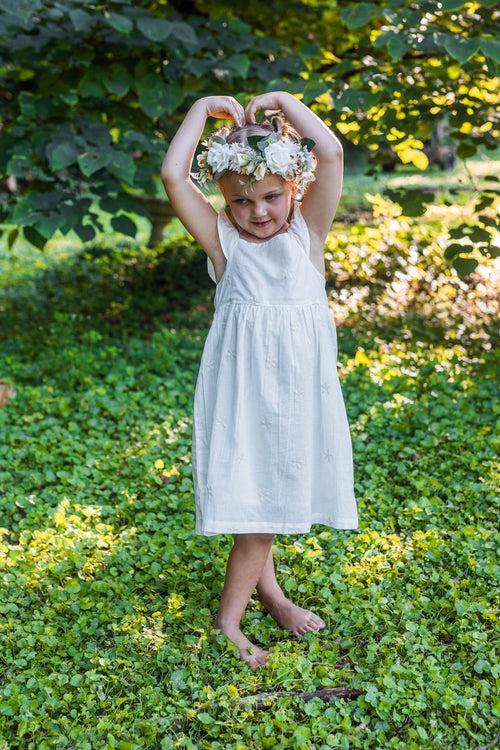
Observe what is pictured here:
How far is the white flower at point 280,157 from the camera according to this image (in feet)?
7.05

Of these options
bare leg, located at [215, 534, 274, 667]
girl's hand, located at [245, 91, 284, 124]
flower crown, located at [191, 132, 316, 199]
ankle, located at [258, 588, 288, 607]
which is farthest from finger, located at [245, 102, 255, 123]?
ankle, located at [258, 588, 288, 607]

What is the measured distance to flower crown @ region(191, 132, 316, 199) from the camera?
7.07 feet

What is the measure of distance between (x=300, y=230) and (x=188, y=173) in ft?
1.17

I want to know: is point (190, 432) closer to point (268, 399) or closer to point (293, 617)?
point (293, 617)

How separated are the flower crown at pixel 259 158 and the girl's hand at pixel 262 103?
0.39ft

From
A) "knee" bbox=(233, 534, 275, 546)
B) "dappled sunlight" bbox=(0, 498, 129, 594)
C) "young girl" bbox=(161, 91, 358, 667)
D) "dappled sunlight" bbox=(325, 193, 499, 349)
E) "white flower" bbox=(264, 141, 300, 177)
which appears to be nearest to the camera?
"white flower" bbox=(264, 141, 300, 177)

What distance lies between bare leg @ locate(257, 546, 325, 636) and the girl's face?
0.98m

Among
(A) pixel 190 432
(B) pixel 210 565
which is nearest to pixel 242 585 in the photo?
(B) pixel 210 565

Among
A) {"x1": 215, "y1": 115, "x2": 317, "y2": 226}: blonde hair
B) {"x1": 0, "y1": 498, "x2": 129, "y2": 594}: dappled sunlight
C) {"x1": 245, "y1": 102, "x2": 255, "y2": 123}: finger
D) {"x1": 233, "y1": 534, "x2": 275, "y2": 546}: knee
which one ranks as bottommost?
{"x1": 0, "y1": 498, "x2": 129, "y2": 594}: dappled sunlight

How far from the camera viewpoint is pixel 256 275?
230 centimetres

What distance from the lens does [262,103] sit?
2295mm

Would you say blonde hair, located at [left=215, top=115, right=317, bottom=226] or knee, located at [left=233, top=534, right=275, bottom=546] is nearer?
blonde hair, located at [left=215, top=115, right=317, bottom=226]

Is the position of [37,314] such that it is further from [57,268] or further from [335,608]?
[335,608]

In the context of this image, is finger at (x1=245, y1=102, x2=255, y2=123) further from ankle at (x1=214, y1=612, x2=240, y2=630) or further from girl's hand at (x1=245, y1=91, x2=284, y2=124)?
ankle at (x1=214, y1=612, x2=240, y2=630)
